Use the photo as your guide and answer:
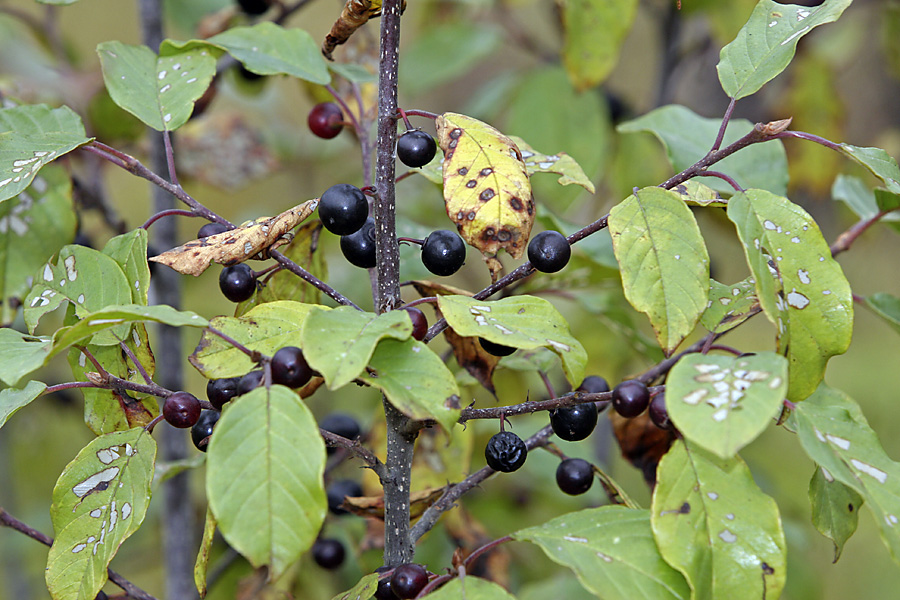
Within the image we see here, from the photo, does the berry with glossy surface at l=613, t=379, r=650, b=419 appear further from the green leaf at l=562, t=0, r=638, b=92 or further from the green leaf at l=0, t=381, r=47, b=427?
the green leaf at l=562, t=0, r=638, b=92

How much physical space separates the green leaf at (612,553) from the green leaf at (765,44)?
299 millimetres

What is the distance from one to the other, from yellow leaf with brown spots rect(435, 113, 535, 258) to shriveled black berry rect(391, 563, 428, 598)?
222 mm

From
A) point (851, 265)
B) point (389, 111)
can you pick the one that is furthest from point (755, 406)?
point (851, 265)

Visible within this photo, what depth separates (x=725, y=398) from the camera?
0.38 metres

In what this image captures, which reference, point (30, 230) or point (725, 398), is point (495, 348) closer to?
point (725, 398)

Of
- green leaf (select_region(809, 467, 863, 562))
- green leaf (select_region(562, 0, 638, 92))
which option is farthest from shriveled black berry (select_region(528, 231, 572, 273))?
green leaf (select_region(562, 0, 638, 92))

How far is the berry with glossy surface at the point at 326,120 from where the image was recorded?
0.75m

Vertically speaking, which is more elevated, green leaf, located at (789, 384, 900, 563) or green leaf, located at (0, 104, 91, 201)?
green leaf, located at (0, 104, 91, 201)

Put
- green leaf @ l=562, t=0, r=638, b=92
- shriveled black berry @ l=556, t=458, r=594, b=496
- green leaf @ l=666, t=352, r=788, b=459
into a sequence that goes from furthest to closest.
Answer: green leaf @ l=562, t=0, r=638, b=92
shriveled black berry @ l=556, t=458, r=594, b=496
green leaf @ l=666, t=352, r=788, b=459

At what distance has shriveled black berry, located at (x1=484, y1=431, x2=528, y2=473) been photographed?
53 centimetres

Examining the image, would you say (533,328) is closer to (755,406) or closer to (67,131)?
(755,406)

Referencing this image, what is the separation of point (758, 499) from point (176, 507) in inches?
29.4

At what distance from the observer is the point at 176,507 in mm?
959

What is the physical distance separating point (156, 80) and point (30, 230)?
23 centimetres
